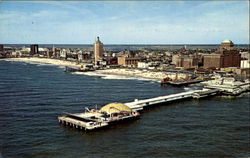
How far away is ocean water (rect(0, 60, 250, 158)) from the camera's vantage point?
32.7m

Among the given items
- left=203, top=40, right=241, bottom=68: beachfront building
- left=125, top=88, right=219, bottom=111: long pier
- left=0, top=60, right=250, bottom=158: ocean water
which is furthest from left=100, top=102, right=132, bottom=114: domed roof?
left=203, top=40, right=241, bottom=68: beachfront building

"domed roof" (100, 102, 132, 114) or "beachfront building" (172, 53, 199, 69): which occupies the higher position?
"beachfront building" (172, 53, 199, 69)

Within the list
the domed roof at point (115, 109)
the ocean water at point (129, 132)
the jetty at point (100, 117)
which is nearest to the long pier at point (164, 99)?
the jetty at point (100, 117)

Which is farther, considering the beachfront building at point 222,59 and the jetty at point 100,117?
the beachfront building at point 222,59

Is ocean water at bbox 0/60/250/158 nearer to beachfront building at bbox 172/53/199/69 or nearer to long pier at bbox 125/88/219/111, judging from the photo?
long pier at bbox 125/88/219/111

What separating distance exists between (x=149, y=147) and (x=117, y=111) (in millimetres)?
13716

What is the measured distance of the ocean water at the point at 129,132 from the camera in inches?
1287

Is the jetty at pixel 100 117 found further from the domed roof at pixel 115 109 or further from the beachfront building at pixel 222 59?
the beachfront building at pixel 222 59

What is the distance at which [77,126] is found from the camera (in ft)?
139

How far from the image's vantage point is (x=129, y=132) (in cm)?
4028

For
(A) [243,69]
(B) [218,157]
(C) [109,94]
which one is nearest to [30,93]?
(C) [109,94]

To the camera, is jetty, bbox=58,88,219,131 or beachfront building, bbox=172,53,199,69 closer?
jetty, bbox=58,88,219,131

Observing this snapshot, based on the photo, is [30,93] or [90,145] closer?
[90,145]

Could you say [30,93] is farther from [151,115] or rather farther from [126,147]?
[126,147]
